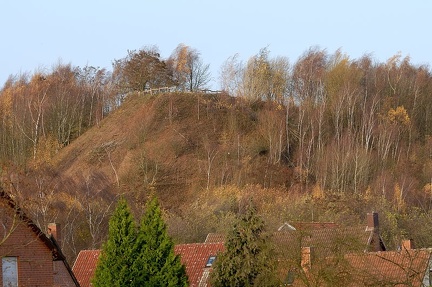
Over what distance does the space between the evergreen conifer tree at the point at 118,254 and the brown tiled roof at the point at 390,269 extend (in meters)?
8.44

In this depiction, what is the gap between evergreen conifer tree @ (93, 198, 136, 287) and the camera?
141 ft

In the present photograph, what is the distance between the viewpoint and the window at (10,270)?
34.8 metres

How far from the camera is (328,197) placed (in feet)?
279

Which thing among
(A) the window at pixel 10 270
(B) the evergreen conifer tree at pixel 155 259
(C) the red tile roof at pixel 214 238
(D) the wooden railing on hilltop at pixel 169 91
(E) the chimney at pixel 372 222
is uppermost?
(D) the wooden railing on hilltop at pixel 169 91

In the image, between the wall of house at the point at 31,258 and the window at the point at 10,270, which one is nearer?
the wall of house at the point at 31,258

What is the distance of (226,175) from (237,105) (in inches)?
555

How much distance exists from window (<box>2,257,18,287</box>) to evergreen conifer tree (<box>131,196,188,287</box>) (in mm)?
8562

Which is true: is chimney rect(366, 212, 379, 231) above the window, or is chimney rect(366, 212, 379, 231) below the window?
below

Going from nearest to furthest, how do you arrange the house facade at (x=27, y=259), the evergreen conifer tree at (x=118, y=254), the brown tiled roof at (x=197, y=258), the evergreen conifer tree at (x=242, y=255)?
the house facade at (x=27, y=259) < the evergreen conifer tree at (x=242, y=255) < the evergreen conifer tree at (x=118, y=254) < the brown tiled roof at (x=197, y=258)

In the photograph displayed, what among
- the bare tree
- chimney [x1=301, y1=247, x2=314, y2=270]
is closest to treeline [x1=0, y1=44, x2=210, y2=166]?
the bare tree

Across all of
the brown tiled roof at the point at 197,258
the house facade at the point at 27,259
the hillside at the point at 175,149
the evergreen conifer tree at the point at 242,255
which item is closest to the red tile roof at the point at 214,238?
the brown tiled roof at the point at 197,258

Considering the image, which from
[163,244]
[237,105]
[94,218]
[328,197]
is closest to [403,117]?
[237,105]

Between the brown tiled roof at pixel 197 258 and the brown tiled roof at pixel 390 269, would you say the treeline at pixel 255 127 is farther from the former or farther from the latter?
the brown tiled roof at pixel 390 269

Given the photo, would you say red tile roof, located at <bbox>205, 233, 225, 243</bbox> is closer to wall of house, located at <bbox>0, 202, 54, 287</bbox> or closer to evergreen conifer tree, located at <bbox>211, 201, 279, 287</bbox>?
evergreen conifer tree, located at <bbox>211, 201, 279, 287</bbox>
